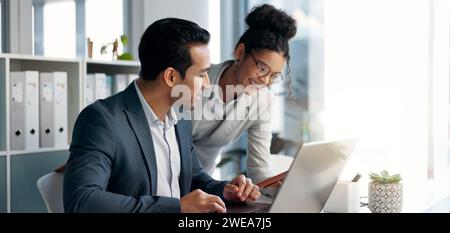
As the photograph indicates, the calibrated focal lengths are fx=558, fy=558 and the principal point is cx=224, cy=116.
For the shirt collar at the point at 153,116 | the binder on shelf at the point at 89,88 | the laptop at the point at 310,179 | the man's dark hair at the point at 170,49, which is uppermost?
the man's dark hair at the point at 170,49

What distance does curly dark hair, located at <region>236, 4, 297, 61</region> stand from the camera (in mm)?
1847

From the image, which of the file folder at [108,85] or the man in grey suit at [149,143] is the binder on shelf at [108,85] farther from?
the man in grey suit at [149,143]

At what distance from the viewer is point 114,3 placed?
130 inches

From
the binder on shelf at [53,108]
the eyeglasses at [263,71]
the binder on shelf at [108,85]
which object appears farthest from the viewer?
the binder on shelf at [108,85]

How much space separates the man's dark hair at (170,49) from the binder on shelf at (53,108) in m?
1.07

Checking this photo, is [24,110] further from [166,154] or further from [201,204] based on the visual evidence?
[201,204]

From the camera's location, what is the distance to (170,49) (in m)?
1.36

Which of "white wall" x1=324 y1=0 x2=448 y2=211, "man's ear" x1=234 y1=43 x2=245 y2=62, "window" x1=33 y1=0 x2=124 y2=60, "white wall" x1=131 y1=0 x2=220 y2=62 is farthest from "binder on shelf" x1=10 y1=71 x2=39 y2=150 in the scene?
"white wall" x1=324 y1=0 x2=448 y2=211

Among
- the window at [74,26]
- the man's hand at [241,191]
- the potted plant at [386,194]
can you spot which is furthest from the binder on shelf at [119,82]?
the potted plant at [386,194]

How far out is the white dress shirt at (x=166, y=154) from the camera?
1379 millimetres

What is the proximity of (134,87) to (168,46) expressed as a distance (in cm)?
13

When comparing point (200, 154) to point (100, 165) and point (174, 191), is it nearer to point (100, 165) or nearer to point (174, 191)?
point (174, 191)

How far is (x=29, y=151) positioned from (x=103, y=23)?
1165 mm
